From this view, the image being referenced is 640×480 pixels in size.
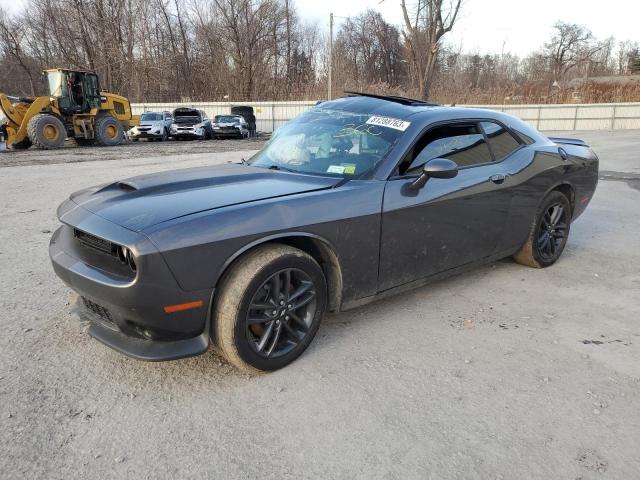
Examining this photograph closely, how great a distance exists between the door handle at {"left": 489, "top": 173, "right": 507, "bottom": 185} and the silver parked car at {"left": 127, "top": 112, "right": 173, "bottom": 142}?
76.4ft

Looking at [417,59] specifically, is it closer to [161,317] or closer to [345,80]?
[345,80]

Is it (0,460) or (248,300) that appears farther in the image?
(248,300)

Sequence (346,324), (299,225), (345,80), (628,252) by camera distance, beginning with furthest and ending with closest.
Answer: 1. (345,80)
2. (628,252)
3. (346,324)
4. (299,225)

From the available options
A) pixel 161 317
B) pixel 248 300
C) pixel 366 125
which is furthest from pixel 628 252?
pixel 161 317

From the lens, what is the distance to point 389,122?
11.4ft

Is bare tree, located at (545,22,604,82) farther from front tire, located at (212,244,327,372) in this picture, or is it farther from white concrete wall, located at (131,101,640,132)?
front tire, located at (212,244,327,372)

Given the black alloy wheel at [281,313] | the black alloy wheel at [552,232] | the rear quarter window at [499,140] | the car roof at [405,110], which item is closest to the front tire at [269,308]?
the black alloy wheel at [281,313]

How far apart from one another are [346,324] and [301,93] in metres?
41.2

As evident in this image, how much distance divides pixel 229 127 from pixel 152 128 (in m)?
4.02

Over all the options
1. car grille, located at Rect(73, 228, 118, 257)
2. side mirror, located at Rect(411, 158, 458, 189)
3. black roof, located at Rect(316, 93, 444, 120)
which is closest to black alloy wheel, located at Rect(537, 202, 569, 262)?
black roof, located at Rect(316, 93, 444, 120)

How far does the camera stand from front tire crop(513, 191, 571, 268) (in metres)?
4.43

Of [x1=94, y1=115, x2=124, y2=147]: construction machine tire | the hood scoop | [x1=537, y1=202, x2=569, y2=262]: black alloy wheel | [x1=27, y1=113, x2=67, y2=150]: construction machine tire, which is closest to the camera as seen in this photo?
the hood scoop

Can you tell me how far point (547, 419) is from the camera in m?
2.39

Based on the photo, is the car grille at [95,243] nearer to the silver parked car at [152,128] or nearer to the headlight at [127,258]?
the headlight at [127,258]
